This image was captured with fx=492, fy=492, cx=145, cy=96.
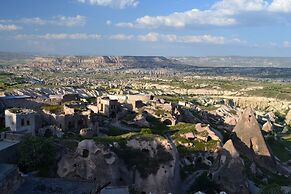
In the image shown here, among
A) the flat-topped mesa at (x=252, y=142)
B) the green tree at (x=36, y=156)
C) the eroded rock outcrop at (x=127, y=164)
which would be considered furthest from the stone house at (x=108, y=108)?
the green tree at (x=36, y=156)

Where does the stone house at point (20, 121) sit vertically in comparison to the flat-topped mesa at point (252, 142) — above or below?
above

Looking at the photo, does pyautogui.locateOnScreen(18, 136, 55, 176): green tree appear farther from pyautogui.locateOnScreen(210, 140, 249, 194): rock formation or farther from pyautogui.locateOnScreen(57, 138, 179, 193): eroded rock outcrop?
pyautogui.locateOnScreen(210, 140, 249, 194): rock formation

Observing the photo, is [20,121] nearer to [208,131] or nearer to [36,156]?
[36,156]

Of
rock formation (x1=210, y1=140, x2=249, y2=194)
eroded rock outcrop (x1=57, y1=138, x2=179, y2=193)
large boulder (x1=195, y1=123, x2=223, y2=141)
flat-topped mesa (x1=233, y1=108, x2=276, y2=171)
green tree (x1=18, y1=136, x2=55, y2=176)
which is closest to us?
green tree (x1=18, y1=136, x2=55, y2=176)

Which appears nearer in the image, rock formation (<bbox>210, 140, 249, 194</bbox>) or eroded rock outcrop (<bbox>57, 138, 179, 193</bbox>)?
eroded rock outcrop (<bbox>57, 138, 179, 193</bbox>)

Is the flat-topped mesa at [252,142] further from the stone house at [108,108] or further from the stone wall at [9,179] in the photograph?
the stone wall at [9,179]

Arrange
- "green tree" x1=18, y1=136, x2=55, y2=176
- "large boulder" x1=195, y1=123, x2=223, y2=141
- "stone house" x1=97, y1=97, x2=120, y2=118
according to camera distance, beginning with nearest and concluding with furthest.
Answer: "green tree" x1=18, y1=136, x2=55, y2=176 → "large boulder" x1=195, y1=123, x2=223, y2=141 → "stone house" x1=97, y1=97, x2=120, y2=118

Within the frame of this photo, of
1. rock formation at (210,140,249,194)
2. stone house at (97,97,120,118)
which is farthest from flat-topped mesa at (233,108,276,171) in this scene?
stone house at (97,97,120,118)

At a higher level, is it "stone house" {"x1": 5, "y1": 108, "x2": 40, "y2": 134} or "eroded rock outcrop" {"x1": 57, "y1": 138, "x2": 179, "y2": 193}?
"stone house" {"x1": 5, "y1": 108, "x2": 40, "y2": 134}

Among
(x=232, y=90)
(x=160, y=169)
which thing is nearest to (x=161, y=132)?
(x=160, y=169)
